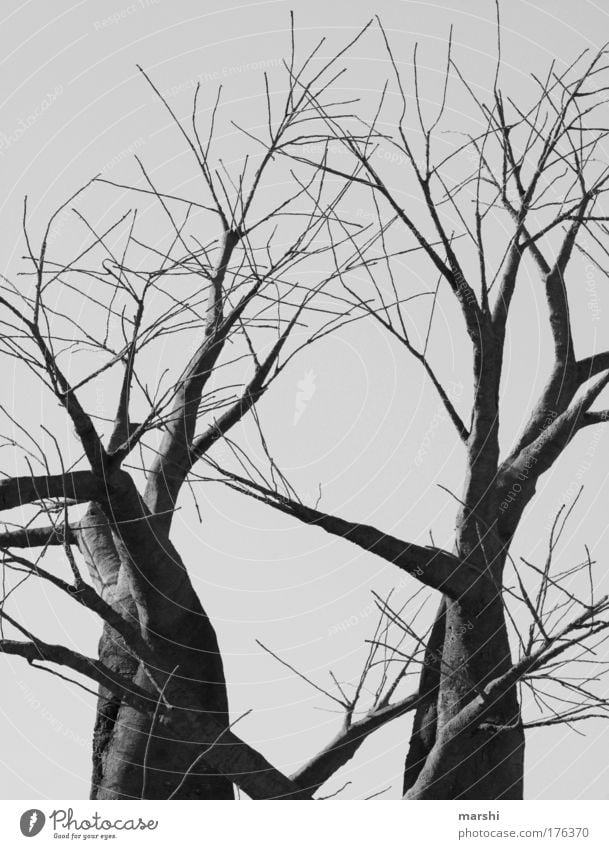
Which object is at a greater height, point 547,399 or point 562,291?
point 562,291

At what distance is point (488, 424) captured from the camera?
3676 millimetres

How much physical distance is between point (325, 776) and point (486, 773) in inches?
26.5
